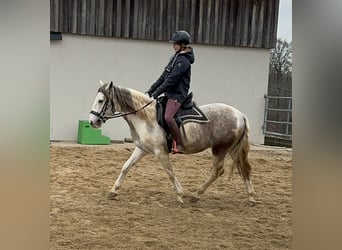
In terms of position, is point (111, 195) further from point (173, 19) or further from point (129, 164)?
point (173, 19)

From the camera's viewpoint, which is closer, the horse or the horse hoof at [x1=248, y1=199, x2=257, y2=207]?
the horse

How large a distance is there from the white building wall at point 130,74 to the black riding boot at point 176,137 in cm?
411

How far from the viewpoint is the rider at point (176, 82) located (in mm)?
3629

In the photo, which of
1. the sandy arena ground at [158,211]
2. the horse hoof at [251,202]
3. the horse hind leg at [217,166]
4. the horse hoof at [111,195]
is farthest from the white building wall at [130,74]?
the horse hoof at [251,202]

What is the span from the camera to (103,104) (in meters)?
3.73

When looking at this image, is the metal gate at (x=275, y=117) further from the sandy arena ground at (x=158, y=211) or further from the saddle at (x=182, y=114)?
the saddle at (x=182, y=114)

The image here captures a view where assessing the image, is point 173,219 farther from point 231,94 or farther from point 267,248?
point 231,94

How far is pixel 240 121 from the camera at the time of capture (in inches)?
155


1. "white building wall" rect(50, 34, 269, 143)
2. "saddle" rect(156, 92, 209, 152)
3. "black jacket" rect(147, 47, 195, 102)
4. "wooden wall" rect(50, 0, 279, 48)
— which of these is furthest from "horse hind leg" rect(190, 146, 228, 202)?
"wooden wall" rect(50, 0, 279, 48)

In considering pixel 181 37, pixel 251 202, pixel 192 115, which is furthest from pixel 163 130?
pixel 251 202

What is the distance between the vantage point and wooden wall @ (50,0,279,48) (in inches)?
297

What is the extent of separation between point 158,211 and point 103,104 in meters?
1.00

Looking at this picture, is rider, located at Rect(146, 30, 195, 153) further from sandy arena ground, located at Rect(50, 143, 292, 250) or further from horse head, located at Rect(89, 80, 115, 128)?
sandy arena ground, located at Rect(50, 143, 292, 250)
